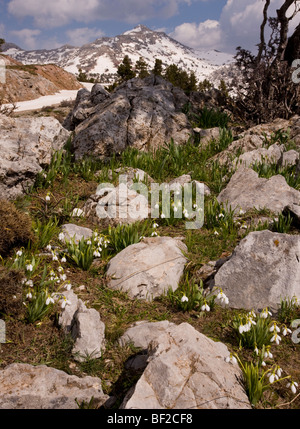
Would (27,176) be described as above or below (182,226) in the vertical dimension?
above

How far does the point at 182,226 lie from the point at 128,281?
6.45ft

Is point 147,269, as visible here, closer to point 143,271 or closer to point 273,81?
point 143,271

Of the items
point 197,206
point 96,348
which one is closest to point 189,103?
point 197,206

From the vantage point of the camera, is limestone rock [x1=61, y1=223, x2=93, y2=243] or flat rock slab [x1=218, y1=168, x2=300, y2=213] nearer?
limestone rock [x1=61, y1=223, x2=93, y2=243]

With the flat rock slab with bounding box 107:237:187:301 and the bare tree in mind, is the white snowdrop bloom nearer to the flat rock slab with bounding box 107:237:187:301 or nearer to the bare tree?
the flat rock slab with bounding box 107:237:187:301

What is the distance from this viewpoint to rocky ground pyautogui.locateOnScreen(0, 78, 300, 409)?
2855mm

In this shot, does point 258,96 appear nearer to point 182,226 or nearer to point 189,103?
point 189,103

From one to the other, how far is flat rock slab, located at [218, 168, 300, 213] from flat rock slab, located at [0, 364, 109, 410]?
162 inches

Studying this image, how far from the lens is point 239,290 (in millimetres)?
4211

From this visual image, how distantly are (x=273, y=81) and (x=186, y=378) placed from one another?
398 inches
